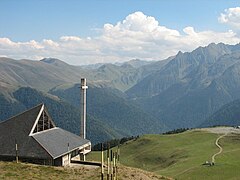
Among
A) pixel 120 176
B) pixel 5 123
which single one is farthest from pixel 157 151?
pixel 120 176

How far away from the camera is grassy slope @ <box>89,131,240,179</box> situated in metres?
82.6

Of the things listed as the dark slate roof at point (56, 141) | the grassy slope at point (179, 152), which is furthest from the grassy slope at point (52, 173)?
the grassy slope at point (179, 152)

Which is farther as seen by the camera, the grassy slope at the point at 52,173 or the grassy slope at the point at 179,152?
the grassy slope at the point at 179,152

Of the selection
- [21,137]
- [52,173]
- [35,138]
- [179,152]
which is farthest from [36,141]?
[179,152]

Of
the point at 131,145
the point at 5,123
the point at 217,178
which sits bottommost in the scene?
the point at 131,145

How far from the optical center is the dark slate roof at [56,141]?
180ft

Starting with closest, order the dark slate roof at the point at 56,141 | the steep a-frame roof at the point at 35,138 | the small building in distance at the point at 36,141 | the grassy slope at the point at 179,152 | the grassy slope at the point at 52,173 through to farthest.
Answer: the grassy slope at the point at 52,173
the small building in distance at the point at 36,141
the steep a-frame roof at the point at 35,138
the dark slate roof at the point at 56,141
the grassy slope at the point at 179,152

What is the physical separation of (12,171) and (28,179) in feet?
14.4

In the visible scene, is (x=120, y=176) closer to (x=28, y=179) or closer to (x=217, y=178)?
(x=28, y=179)

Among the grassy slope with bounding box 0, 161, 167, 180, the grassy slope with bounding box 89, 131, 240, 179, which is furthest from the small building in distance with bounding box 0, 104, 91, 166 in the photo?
the grassy slope with bounding box 89, 131, 240, 179

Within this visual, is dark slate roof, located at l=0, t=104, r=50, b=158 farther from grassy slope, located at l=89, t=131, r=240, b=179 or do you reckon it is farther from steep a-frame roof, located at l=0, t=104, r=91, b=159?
grassy slope, located at l=89, t=131, r=240, b=179

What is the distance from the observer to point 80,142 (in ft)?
216

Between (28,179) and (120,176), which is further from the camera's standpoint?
(120,176)

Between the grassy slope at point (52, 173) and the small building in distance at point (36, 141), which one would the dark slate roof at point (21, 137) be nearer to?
the small building in distance at point (36, 141)
